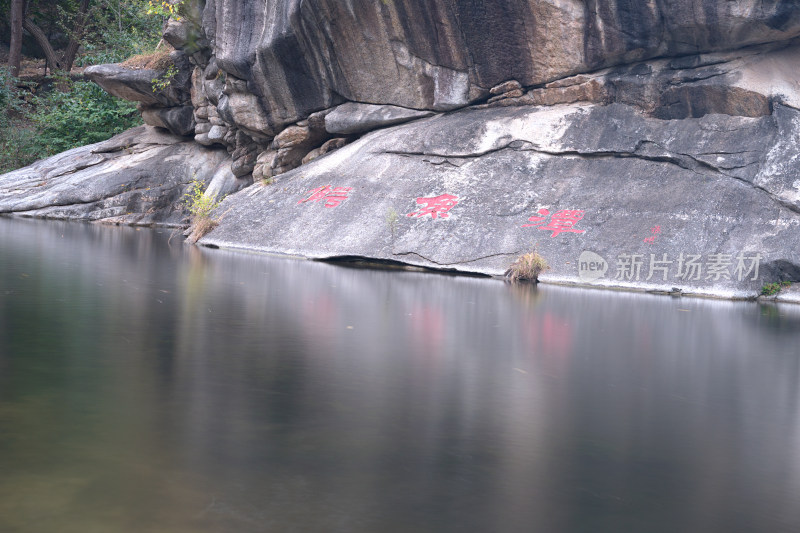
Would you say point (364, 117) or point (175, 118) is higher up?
point (175, 118)

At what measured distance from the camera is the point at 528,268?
10.9 meters

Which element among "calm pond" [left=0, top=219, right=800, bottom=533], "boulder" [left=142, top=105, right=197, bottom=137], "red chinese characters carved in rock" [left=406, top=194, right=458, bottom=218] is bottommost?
"calm pond" [left=0, top=219, right=800, bottom=533]

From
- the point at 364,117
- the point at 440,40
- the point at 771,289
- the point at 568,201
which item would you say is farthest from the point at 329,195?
the point at 771,289

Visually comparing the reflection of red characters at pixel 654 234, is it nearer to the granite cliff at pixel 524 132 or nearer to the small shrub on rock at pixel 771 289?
the granite cliff at pixel 524 132

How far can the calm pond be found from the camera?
107 inches

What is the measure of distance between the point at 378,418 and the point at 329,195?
413 inches

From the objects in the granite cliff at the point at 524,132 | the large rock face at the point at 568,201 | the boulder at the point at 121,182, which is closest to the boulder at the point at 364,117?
the granite cliff at the point at 524,132

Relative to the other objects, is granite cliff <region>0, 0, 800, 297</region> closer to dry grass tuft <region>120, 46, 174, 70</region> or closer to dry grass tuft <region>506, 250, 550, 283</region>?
dry grass tuft <region>506, 250, 550, 283</region>

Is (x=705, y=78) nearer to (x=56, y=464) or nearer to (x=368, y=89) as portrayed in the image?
(x=368, y=89)

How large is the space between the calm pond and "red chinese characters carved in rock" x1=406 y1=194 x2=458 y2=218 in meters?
5.01

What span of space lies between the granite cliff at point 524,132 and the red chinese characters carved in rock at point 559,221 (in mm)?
28

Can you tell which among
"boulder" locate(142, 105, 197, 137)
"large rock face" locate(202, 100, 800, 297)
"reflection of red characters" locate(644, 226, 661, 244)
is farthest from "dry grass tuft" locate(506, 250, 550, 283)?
"boulder" locate(142, 105, 197, 137)

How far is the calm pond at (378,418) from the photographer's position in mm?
2727

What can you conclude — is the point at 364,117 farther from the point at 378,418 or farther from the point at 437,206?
the point at 378,418
